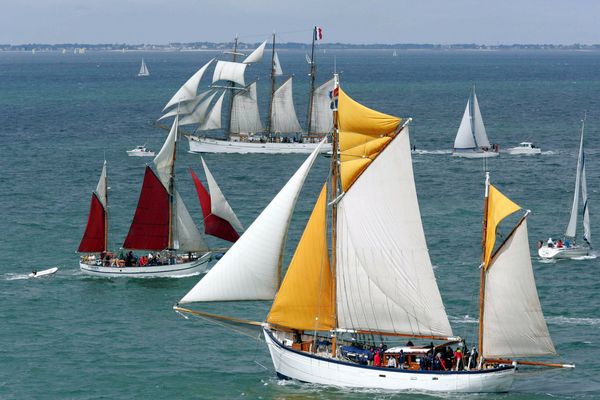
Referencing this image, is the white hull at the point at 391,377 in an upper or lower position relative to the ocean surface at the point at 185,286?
lower

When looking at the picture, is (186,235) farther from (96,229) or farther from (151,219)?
(96,229)

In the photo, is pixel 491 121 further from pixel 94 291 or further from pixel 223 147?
pixel 94 291

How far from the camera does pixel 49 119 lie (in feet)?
602

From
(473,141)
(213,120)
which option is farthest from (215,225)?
(213,120)

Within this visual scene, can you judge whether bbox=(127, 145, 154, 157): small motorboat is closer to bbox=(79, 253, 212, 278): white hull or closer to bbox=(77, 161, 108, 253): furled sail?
bbox=(77, 161, 108, 253): furled sail

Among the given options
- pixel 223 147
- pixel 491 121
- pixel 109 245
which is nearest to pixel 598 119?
pixel 491 121

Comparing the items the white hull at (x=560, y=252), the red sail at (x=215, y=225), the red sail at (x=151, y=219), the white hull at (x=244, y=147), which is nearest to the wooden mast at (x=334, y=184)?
the red sail at (x=215, y=225)

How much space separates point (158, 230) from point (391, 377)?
29.1 meters

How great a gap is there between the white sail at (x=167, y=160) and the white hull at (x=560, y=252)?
24864mm

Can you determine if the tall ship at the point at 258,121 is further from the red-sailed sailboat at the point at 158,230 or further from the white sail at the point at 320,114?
the red-sailed sailboat at the point at 158,230

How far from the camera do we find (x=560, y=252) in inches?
3002

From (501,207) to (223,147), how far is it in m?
95.3

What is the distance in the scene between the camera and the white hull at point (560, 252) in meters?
76.1

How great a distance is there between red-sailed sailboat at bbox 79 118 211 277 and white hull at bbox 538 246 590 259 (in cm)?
2197
